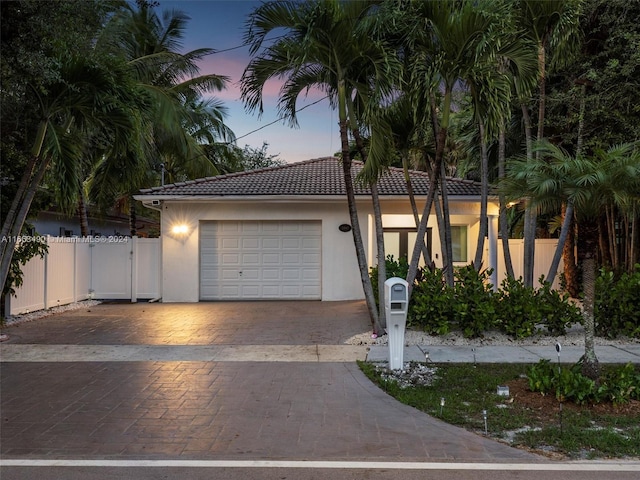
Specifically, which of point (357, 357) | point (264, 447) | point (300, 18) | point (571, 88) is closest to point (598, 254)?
point (571, 88)

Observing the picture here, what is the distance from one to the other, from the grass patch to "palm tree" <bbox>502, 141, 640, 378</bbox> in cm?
77

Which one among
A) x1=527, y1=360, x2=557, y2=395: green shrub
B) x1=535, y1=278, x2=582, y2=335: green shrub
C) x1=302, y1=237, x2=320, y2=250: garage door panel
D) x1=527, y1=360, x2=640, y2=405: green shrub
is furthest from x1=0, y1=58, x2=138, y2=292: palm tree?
x1=535, y1=278, x2=582, y2=335: green shrub

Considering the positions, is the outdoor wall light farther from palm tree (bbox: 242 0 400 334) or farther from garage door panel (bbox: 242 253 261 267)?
palm tree (bbox: 242 0 400 334)

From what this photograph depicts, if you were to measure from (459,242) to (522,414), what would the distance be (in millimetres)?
12606

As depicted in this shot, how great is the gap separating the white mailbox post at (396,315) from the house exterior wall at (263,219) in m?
7.90

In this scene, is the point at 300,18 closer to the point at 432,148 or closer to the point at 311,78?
the point at 311,78

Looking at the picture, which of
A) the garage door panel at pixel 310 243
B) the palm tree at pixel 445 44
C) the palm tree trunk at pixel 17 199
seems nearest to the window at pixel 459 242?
the garage door panel at pixel 310 243

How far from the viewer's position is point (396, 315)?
7.11 meters

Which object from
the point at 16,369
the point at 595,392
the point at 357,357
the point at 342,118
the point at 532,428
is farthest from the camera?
the point at 342,118

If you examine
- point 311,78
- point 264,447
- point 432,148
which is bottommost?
point 264,447

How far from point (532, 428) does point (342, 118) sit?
5.96 metres

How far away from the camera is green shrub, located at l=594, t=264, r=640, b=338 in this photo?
884cm

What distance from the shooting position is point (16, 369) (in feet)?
24.8

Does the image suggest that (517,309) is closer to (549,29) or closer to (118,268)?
(549,29)
